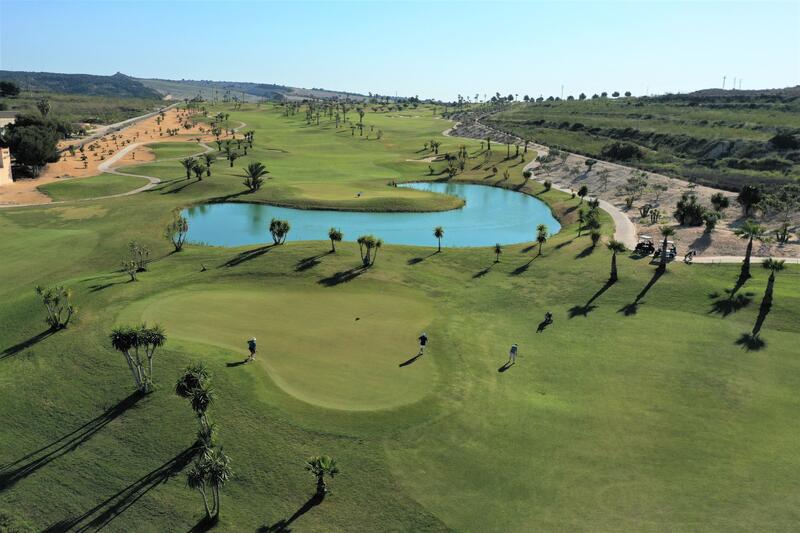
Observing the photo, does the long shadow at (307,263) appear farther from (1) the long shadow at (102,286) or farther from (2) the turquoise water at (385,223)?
(1) the long shadow at (102,286)

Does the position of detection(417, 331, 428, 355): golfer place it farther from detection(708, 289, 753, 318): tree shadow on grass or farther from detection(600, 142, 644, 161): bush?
detection(600, 142, 644, 161): bush

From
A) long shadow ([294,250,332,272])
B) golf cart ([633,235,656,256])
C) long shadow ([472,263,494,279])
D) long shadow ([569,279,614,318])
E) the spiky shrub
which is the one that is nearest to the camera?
the spiky shrub

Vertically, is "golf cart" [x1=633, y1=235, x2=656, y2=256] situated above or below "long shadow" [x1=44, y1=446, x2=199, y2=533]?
above

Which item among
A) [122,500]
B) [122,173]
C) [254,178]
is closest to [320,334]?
[122,500]

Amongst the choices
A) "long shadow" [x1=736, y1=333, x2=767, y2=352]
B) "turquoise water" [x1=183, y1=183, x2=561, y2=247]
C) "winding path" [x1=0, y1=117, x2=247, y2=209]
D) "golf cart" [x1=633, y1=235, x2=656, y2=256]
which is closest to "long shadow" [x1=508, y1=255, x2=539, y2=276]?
"golf cart" [x1=633, y1=235, x2=656, y2=256]

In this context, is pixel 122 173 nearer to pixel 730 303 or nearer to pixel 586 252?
pixel 586 252

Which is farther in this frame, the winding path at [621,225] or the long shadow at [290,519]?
the winding path at [621,225]

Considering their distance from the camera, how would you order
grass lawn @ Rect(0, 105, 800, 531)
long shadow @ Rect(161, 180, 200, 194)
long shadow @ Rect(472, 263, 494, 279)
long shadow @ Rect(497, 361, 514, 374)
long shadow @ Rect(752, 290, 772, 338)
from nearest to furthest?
grass lawn @ Rect(0, 105, 800, 531), long shadow @ Rect(497, 361, 514, 374), long shadow @ Rect(752, 290, 772, 338), long shadow @ Rect(472, 263, 494, 279), long shadow @ Rect(161, 180, 200, 194)

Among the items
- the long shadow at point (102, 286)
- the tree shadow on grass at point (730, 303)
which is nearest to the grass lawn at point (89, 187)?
the long shadow at point (102, 286)
